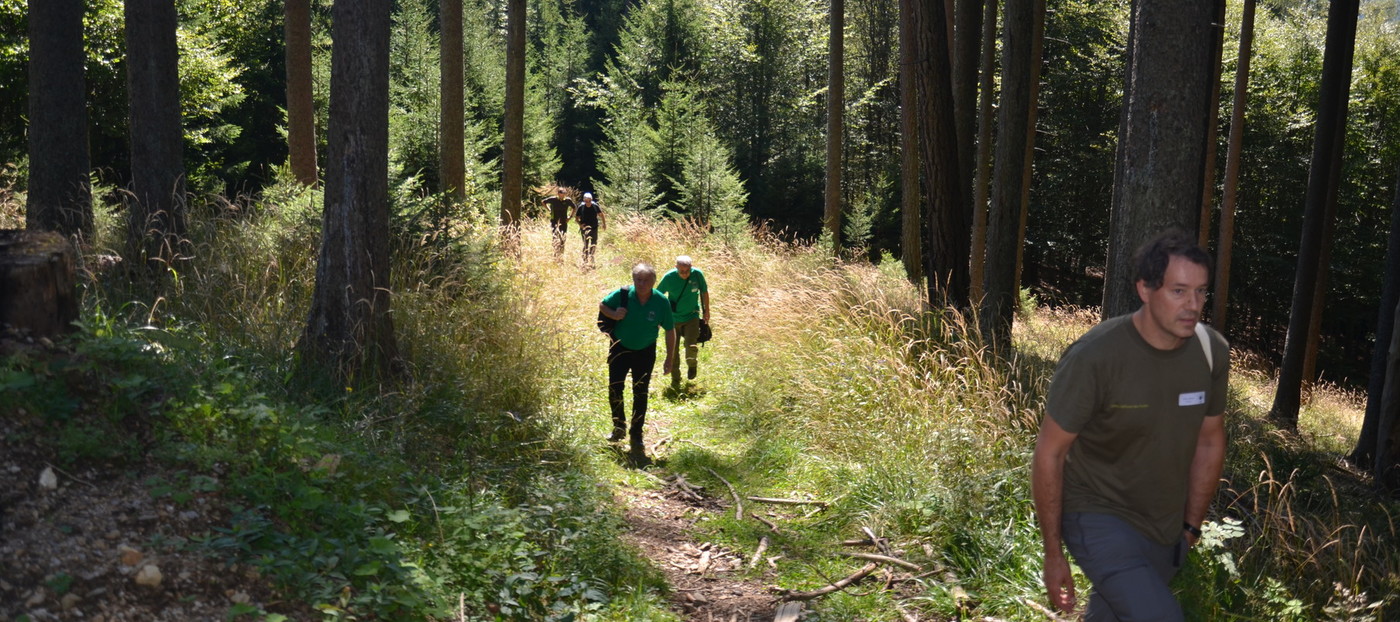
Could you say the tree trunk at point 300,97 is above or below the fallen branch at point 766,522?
above

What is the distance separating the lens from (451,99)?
16.7m

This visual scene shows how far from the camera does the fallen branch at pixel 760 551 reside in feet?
22.0

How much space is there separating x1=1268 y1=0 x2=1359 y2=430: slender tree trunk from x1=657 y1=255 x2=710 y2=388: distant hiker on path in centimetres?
1067

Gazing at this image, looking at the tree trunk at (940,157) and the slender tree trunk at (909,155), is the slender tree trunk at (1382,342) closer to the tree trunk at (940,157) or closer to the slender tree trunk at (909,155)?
the tree trunk at (940,157)

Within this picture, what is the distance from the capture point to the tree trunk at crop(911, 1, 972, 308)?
11.7m

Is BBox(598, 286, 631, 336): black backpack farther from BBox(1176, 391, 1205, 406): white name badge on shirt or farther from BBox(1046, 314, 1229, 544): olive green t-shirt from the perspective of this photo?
BBox(1176, 391, 1205, 406): white name badge on shirt

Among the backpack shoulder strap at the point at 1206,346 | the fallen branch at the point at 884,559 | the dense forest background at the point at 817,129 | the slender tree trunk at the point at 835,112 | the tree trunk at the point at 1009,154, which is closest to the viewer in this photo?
the backpack shoulder strap at the point at 1206,346

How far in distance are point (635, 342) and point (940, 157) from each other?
4943 millimetres

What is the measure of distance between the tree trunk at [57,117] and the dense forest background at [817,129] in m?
14.0

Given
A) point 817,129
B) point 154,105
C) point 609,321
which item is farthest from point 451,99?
point 817,129

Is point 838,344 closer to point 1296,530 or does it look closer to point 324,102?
point 1296,530

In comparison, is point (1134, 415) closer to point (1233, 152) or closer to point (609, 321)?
point (609, 321)

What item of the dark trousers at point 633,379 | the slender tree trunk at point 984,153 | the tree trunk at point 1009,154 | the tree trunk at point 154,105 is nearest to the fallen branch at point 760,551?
the dark trousers at point 633,379

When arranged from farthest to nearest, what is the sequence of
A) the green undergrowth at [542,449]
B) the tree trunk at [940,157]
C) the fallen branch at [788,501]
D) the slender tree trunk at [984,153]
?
the slender tree trunk at [984,153], the tree trunk at [940,157], the fallen branch at [788,501], the green undergrowth at [542,449]
